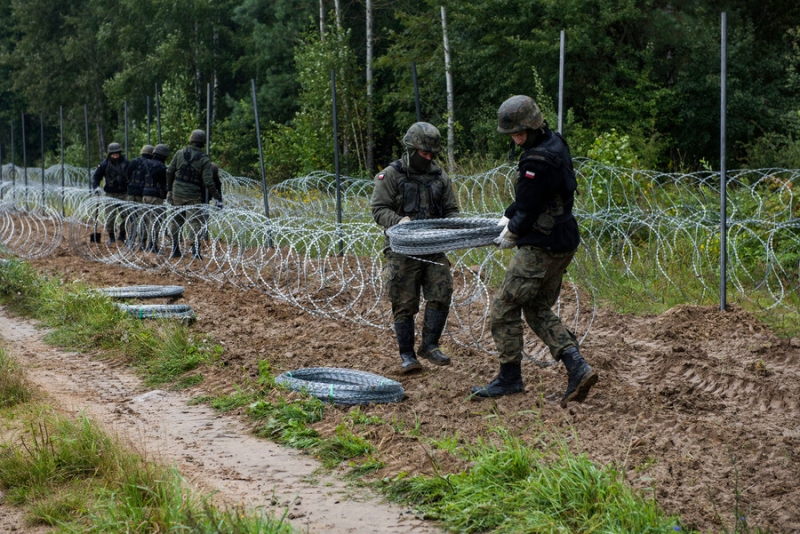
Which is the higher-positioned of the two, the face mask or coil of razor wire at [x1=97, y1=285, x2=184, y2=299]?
the face mask

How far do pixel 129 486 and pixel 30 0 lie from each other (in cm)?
4563

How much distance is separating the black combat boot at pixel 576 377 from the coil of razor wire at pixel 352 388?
1.20 metres

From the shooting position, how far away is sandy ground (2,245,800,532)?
4.55 meters

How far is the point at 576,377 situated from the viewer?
5.99 metres

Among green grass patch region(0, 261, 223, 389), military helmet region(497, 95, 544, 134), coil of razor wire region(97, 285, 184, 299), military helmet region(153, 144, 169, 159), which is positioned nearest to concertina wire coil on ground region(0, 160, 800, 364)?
coil of razor wire region(97, 285, 184, 299)

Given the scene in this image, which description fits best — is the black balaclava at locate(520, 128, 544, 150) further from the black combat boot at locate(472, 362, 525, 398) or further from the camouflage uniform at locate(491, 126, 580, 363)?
the black combat boot at locate(472, 362, 525, 398)

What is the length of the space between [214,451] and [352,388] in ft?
3.84

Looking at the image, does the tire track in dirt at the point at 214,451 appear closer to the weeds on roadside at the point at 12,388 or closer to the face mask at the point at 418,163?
the weeds on roadside at the point at 12,388

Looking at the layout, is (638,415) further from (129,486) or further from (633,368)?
(129,486)

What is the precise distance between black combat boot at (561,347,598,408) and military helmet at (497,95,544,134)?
4.92 feet

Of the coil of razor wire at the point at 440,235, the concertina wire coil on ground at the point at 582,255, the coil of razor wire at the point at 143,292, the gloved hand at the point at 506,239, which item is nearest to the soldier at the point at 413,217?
the coil of razor wire at the point at 440,235

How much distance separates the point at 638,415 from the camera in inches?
226

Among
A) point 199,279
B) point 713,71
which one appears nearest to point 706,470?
point 199,279

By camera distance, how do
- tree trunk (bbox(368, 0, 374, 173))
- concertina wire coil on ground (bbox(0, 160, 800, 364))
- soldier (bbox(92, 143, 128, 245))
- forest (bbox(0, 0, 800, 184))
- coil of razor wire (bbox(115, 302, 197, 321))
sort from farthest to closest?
tree trunk (bbox(368, 0, 374, 173)) < forest (bbox(0, 0, 800, 184)) < soldier (bbox(92, 143, 128, 245)) < coil of razor wire (bbox(115, 302, 197, 321)) < concertina wire coil on ground (bbox(0, 160, 800, 364))
